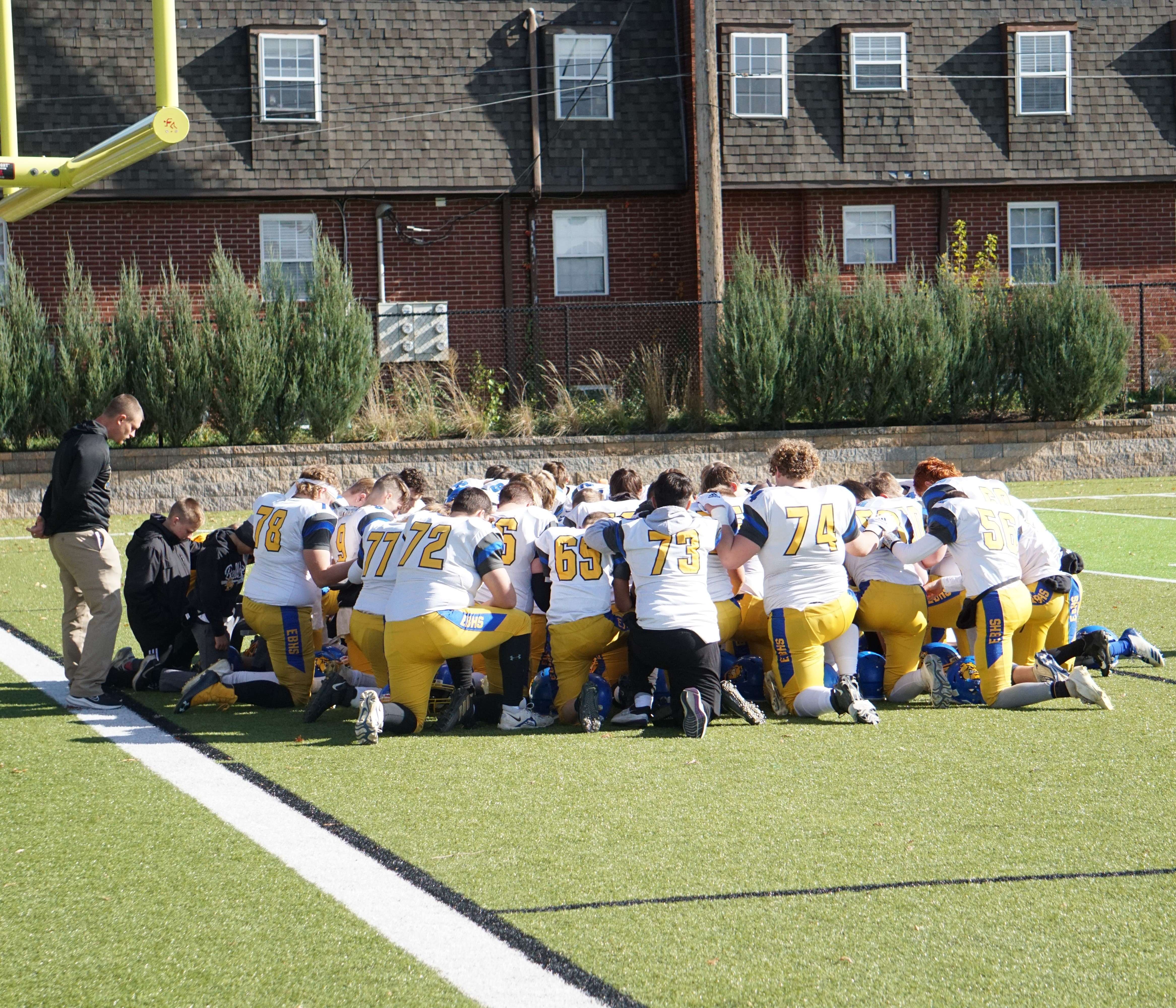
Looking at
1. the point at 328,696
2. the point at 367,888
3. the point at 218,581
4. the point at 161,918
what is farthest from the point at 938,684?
the point at 161,918

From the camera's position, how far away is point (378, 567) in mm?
7777

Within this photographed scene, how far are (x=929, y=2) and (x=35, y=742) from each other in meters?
25.5

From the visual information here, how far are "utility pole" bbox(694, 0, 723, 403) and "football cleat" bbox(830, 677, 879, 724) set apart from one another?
15.2m

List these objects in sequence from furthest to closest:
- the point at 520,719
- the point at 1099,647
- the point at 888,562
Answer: the point at 888,562 → the point at 1099,647 → the point at 520,719

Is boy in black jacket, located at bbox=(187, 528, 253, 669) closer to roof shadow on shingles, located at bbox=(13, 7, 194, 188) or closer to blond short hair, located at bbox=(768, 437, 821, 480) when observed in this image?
blond short hair, located at bbox=(768, 437, 821, 480)

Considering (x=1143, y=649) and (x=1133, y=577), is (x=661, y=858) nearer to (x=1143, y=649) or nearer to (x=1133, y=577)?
(x=1143, y=649)

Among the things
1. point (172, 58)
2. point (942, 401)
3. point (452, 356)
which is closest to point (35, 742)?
point (172, 58)

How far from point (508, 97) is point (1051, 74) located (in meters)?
11.4

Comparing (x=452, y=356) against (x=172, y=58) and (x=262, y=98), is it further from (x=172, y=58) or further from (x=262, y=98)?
(x=172, y=58)

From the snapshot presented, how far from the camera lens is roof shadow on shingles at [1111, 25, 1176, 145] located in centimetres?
2786

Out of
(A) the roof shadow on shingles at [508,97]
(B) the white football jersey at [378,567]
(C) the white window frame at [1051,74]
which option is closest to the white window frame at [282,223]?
(A) the roof shadow on shingles at [508,97]

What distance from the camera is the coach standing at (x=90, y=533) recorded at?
819 cm

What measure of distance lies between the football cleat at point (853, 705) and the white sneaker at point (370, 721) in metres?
2.56

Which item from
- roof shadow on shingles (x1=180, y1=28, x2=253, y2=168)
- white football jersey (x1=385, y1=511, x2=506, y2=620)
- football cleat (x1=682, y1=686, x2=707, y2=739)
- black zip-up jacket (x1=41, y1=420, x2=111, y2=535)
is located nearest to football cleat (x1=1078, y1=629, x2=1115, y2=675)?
football cleat (x1=682, y1=686, x2=707, y2=739)
